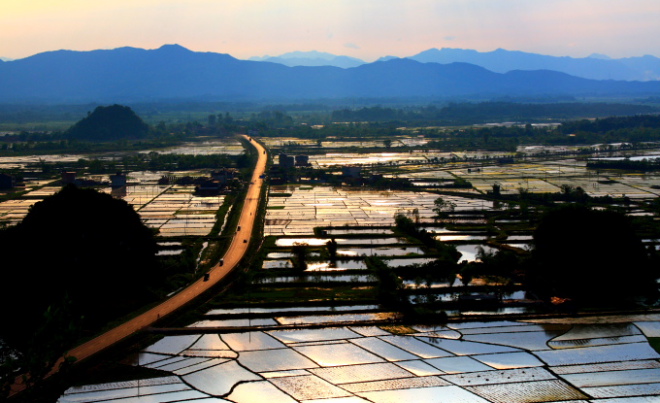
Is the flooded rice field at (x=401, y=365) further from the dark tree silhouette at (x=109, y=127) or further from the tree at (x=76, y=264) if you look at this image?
the dark tree silhouette at (x=109, y=127)

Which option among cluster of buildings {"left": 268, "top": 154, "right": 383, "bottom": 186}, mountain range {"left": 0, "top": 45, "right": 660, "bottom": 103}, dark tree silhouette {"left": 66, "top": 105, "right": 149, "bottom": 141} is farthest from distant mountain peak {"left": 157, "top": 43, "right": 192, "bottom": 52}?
cluster of buildings {"left": 268, "top": 154, "right": 383, "bottom": 186}

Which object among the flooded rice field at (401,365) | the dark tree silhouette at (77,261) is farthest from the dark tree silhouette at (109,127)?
the flooded rice field at (401,365)

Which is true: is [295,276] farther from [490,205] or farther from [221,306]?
[490,205]

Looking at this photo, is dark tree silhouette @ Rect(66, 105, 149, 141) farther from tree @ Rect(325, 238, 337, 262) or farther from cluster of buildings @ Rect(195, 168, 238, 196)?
tree @ Rect(325, 238, 337, 262)

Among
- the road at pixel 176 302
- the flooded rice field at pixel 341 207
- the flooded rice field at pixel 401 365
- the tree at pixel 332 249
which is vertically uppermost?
the flooded rice field at pixel 341 207

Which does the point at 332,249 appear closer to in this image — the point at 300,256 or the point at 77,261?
the point at 300,256

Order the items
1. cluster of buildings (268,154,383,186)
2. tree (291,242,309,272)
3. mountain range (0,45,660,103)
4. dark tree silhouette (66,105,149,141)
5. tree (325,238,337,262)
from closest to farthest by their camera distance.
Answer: tree (291,242,309,272)
tree (325,238,337,262)
cluster of buildings (268,154,383,186)
dark tree silhouette (66,105,149,141)
mountain range (0,45,660,103)

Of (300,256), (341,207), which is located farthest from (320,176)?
(300,256)
